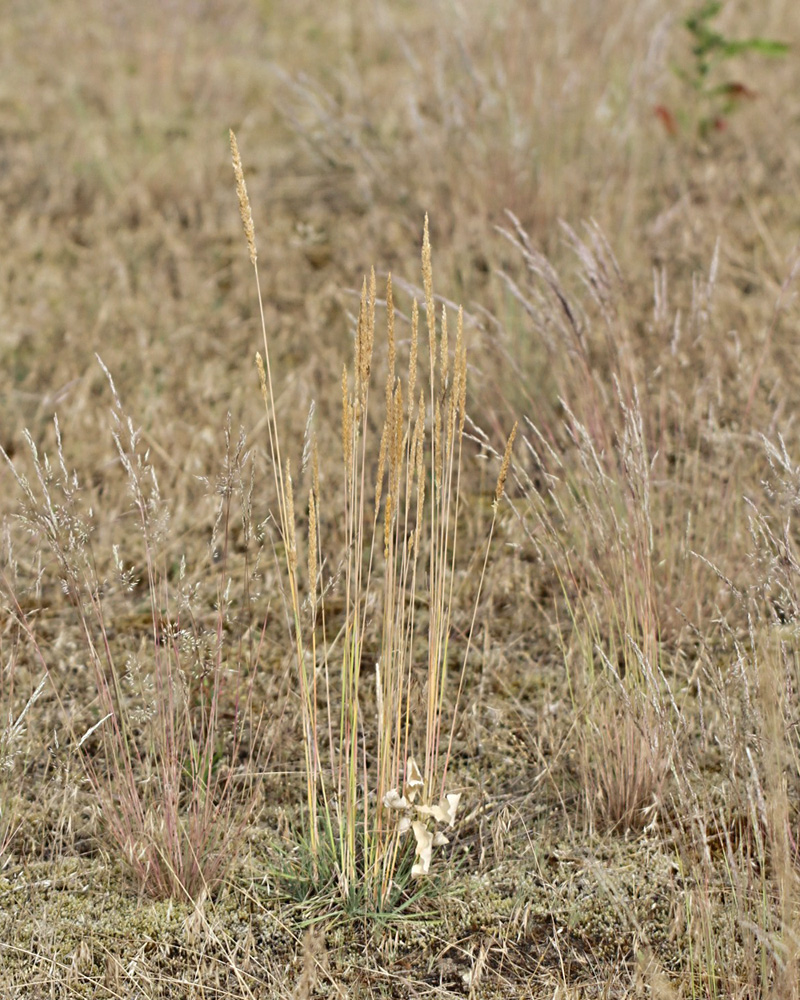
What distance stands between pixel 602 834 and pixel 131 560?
50.5 inches

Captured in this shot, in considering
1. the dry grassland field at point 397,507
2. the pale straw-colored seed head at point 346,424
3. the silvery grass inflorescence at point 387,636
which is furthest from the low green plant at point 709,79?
the pale straw-colored seed head at point 346,424

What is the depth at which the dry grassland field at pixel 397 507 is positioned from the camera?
175 centimetres

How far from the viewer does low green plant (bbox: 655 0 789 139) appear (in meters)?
3.66

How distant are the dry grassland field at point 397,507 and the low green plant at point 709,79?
0.03 metres

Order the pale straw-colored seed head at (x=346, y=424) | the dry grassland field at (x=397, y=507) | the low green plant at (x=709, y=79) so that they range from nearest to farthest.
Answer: the pale straw-colored seed head at (x=346, y=424)
the dry grassland field at (x=397, y=507)
the low green plant at (x=709, y=79)

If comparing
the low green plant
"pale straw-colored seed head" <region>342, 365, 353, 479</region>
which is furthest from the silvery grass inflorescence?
the low green plant

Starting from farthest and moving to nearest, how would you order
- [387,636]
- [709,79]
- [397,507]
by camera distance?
1. [709,79]
2. [387,636]
3. [397,507]

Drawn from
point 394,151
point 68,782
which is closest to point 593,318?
point 394,151

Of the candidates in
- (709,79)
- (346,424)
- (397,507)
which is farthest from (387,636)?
(709,79)

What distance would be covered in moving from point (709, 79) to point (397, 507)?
139 inches

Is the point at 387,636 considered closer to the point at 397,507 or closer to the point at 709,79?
the point at 397,507

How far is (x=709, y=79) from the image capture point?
4414mm

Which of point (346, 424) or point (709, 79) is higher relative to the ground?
point (709, 79)

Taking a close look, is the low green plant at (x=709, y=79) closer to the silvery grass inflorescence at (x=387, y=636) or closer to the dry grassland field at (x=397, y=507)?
the dry grassland field at (x=397, y=507)
